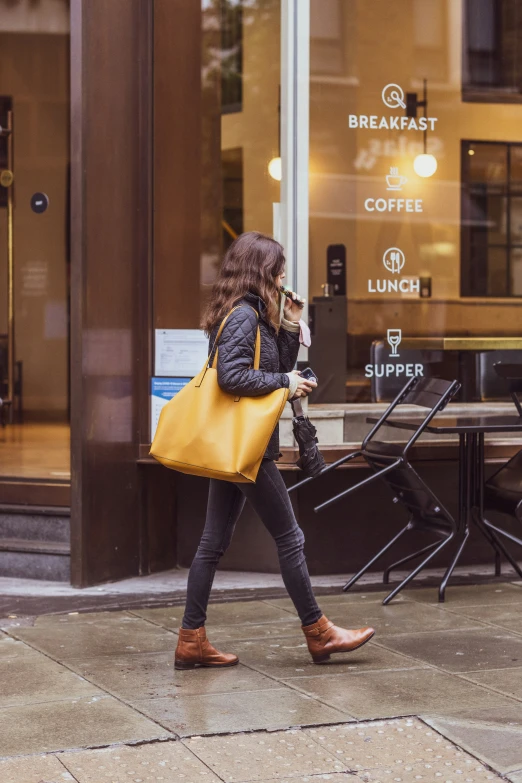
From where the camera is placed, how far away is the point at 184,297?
702 cm

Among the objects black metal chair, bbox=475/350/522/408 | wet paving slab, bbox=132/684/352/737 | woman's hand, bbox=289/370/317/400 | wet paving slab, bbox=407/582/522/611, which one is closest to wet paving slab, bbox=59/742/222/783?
wet paving slab, bbox=132/684/352/737

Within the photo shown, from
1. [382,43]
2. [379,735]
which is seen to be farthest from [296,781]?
[382,43]

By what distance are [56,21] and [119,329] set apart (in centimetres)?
402

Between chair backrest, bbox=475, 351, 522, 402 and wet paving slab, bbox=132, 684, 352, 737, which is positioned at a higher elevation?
chair backrest, bbox=475, 351, 522, 402

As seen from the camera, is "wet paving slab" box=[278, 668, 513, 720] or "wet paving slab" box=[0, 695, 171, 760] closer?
"wet paving slab" box=[0, 695, 171, 760]

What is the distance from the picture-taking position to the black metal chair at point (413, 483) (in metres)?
6.24

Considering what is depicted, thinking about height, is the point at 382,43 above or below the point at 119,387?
above

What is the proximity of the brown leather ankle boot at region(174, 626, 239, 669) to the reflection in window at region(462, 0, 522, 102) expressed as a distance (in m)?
4.44

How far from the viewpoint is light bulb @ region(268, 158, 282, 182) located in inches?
278

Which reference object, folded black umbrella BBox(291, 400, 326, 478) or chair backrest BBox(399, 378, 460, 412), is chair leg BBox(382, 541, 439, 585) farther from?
folded black umbrella BBox(291, 400, 326, 478)

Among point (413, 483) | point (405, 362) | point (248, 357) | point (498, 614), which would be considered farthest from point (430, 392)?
point (248, 357)

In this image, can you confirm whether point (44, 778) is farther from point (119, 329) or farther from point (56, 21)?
point (56, 21)

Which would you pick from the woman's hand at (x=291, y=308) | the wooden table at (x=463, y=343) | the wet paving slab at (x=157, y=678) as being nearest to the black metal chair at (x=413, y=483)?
the wooden table at (x=463, y=343)

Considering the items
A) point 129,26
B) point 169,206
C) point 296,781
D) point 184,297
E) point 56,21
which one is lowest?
point 296,781
